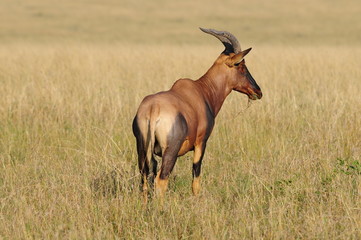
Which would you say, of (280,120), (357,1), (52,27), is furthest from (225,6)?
(280,120)

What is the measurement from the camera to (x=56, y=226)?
16.5 ft

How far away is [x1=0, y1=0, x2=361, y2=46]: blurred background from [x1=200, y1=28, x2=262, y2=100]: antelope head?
30847 mm

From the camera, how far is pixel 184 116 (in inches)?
213

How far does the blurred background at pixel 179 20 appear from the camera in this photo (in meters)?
40.5

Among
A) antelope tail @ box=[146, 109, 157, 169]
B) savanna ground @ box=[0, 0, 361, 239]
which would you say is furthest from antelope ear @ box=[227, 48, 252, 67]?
antelope tail @ box=[146, 109, 157, 169]

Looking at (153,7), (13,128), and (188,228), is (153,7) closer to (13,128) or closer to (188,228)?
(13,128)

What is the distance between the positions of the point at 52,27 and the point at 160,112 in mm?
41114

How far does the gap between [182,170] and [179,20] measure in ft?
141

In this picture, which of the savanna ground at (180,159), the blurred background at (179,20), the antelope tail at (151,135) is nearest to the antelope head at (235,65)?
the savanna ground at (180,159)

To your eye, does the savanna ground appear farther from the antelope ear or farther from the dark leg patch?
the antelope ear

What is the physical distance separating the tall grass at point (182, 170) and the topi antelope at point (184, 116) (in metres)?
0.31

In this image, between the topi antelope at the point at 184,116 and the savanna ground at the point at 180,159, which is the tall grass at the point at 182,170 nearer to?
the savanna ground at the point at 180,159

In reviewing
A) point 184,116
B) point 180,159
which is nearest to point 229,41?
point 184,116

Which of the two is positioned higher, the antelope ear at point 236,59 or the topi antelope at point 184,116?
the antelope ear at point 236,59
